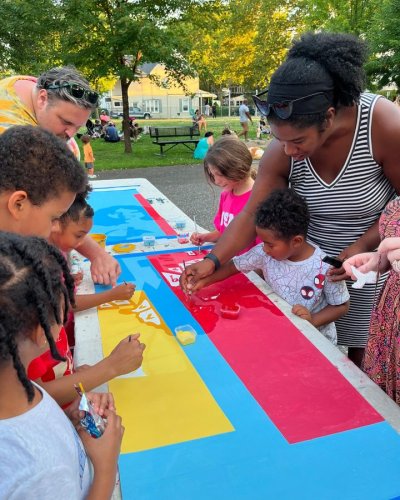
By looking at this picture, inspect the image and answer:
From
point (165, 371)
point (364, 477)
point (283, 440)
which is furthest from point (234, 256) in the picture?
point (364, 477)

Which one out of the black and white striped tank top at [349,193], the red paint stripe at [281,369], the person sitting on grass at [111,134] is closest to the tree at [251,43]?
the person sitting on grass at [111,134]

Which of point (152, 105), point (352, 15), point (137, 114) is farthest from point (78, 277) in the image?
point (152, 105)

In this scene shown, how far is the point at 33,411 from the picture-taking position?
0.87 m

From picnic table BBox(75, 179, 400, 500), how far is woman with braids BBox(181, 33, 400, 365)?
0.35 meters

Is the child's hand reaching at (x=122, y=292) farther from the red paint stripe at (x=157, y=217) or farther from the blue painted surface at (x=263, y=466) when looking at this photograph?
the red paint stripe at (x=157, y=217)

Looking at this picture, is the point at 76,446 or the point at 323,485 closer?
the point at 76,446

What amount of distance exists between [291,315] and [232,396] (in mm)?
558

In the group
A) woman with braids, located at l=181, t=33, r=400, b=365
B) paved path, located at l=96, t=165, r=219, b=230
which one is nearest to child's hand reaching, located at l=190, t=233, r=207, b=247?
woman with braids, located at l=181, t=33, r=400, b=365

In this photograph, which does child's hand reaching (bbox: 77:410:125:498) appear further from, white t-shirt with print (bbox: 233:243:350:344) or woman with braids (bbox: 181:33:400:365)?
white t-shirt with print (bbox: 233:243:350:344)

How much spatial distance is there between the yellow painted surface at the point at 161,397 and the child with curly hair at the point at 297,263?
17.2 inches

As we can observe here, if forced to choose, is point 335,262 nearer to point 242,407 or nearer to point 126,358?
point 242,407

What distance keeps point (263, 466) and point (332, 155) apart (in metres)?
1.23

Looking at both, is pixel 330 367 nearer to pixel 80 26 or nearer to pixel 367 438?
pixel 367 438

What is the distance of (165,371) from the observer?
1.50 metres
